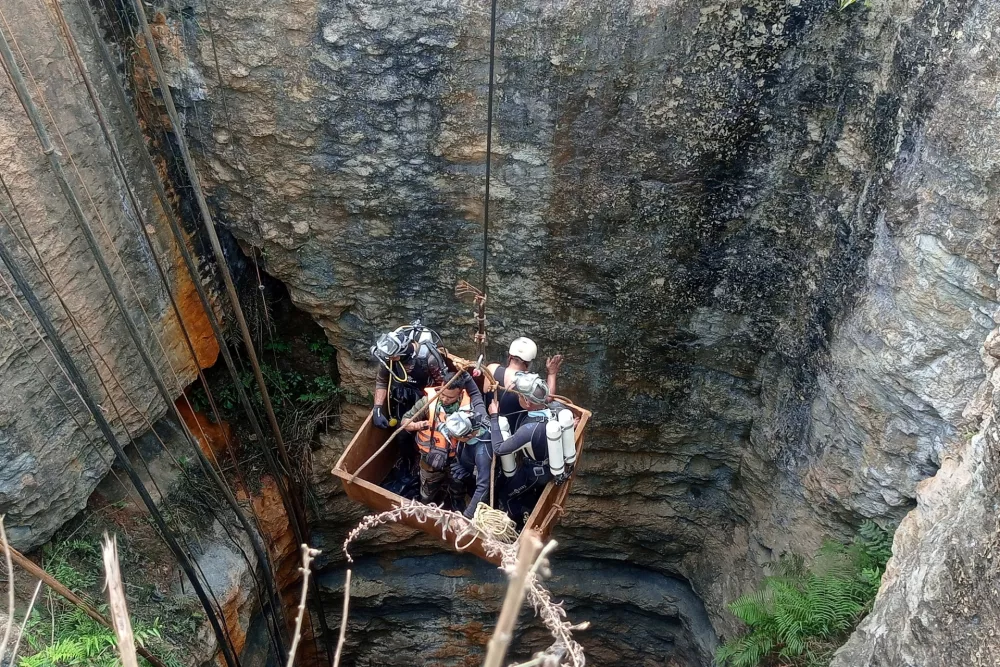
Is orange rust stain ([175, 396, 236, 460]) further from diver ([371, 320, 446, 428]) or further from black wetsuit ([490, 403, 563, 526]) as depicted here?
black wetsuit ([490, 403, 563, 526])

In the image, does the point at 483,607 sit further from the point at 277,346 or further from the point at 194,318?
the point at 194,318

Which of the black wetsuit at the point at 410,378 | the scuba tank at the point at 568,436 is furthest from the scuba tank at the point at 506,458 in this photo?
the black wetsuit at the point at 410,378

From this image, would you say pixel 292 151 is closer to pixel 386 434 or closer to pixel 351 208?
pixel 351 208

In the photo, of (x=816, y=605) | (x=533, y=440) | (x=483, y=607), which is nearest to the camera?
(x=533, y=440)

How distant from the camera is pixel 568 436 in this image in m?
4.90

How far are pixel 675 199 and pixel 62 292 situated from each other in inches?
186

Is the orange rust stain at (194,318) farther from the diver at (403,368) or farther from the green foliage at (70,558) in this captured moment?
the diver at (403,368)

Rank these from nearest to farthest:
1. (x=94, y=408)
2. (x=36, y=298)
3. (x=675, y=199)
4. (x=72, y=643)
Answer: (x=94, y=408) → (x=36, y=298) → (x=72, y=643) → (x=675, y=199)

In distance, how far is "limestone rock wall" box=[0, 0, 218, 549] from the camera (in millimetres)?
4871

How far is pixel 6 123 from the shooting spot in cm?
472

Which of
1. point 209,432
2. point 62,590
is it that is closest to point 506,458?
point 62,590

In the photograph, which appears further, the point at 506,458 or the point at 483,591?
the point at 483,591

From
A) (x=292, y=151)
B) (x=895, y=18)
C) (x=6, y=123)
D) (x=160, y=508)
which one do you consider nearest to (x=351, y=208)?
(x=292, y=151)

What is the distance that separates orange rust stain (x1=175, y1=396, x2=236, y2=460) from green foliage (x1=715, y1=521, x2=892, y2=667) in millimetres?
5066
